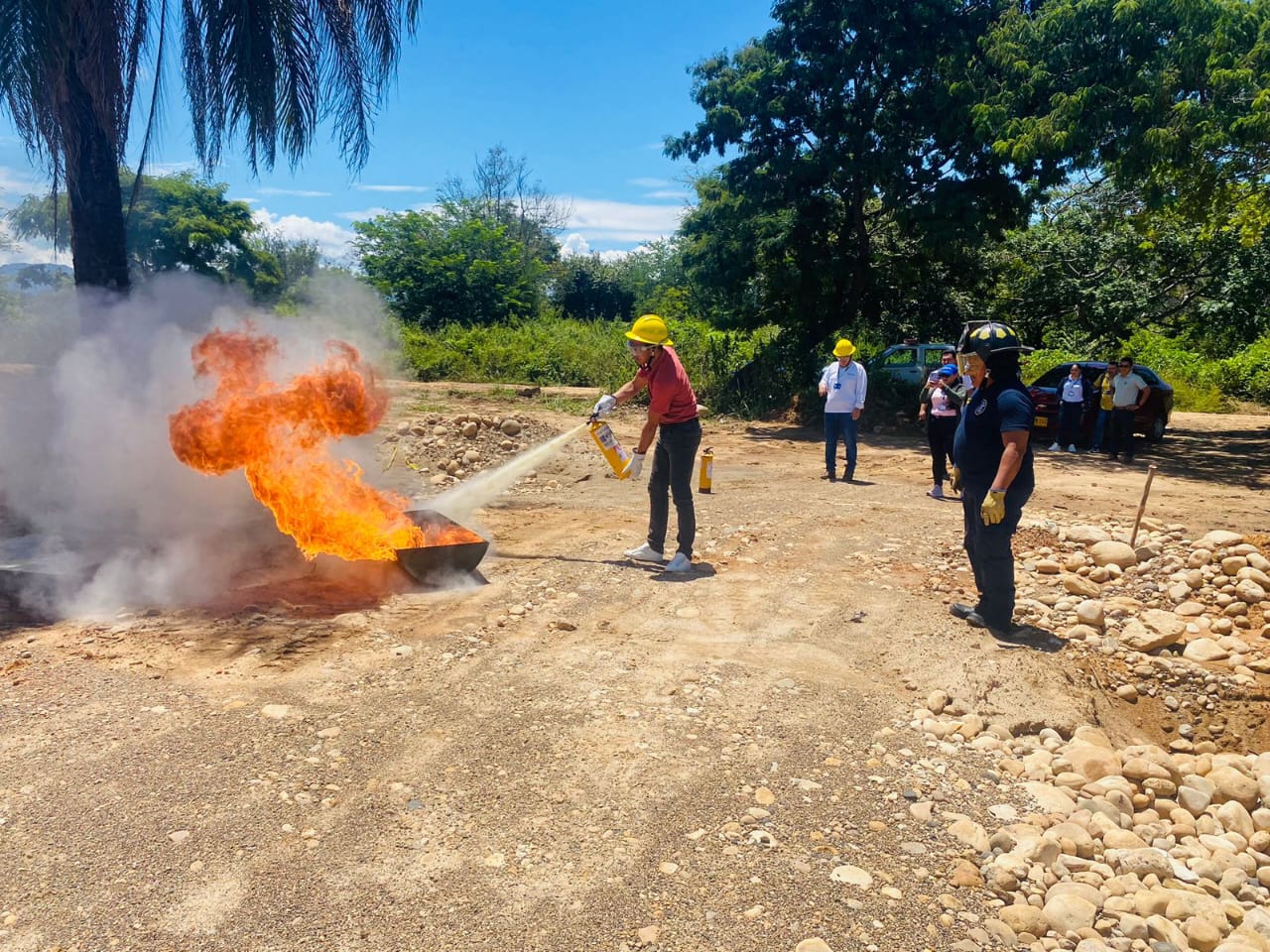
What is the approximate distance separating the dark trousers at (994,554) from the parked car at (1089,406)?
11.0m

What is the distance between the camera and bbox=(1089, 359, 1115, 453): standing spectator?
13945mm

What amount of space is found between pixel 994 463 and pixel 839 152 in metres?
13.8

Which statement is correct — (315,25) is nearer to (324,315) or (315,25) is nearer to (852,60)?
(324,315)

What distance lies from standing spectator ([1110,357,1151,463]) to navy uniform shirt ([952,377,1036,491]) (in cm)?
988

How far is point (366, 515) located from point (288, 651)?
1.55 meters

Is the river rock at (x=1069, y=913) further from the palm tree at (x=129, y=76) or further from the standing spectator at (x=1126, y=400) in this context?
the standing spectator at (x=1126, y=400)

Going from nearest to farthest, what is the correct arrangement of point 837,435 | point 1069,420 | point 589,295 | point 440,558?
point 440,558 < point 837,435 < point 1069,420 < point 589,295

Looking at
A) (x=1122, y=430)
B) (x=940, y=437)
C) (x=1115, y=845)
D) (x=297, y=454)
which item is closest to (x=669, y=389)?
(x=297, y=454)

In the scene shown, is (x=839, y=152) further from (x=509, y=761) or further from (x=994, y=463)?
(x=509, y=761)

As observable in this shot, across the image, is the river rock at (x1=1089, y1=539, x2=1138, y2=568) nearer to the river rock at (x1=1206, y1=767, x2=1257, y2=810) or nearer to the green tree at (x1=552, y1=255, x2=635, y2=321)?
the river rock at (x1=1206, y1=767, x2=1257, y2=810)

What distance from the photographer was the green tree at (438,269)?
3167 cm

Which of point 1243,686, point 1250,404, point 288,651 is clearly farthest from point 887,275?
point 288,651

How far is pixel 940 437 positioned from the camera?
391 inches

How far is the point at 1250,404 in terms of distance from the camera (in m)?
24.8
